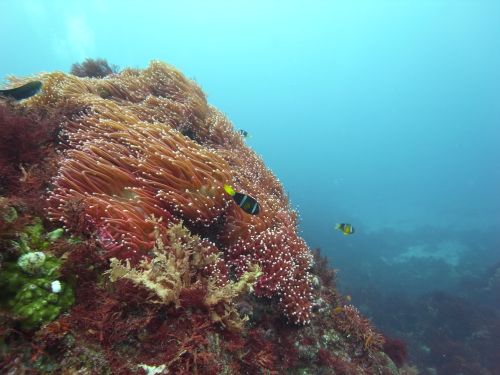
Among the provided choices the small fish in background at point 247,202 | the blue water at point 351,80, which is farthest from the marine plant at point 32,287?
the blue water at point 351,80

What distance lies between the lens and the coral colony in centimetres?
246

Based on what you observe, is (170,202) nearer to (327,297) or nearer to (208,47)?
(327,297)

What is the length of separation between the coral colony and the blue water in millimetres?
63750

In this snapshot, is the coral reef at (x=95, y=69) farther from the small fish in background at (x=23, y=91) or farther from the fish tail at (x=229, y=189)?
the fish tail at (x=229, y=189)

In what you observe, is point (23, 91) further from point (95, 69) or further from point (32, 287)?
point (95, 69)

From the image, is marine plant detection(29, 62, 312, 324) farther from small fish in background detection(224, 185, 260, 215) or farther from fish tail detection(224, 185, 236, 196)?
small fish in background detection(224, 185, 260, 215)

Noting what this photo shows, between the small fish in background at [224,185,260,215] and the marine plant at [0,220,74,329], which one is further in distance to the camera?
the small fish in background at [224,185,260,215]

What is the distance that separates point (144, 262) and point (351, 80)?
204 meters

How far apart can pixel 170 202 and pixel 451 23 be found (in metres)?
200

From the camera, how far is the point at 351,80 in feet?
616

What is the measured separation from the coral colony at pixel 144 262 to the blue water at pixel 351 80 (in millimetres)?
63750

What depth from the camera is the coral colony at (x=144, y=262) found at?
2.46m

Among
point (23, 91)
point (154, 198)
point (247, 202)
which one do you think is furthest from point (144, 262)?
point (23, 91)

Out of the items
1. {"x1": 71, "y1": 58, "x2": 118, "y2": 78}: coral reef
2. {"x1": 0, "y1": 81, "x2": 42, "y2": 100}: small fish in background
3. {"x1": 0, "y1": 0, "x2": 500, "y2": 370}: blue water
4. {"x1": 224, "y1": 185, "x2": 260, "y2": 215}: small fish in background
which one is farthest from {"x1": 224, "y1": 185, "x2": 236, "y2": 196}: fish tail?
{"x1": 0, "y1": 0, "x2": 500, "y2": 370}: blue water
